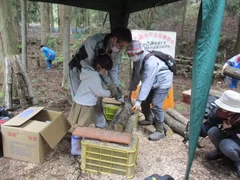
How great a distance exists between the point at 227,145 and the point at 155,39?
2998 mm

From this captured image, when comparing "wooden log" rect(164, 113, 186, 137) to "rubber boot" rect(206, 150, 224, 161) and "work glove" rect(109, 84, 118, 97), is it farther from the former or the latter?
"work glove" rect(109, 84, 118, 97)

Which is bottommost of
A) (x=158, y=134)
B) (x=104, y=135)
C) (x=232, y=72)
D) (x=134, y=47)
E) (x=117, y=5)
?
(x=158, y=134)

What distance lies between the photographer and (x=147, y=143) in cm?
300

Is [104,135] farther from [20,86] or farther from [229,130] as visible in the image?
[20,86]

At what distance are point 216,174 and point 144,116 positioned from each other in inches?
64.8

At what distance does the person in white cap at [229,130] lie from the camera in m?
2.11

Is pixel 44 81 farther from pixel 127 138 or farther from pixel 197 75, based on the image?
pixel 197 75

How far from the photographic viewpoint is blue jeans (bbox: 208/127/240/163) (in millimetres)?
2273

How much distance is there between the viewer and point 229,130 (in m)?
2.40

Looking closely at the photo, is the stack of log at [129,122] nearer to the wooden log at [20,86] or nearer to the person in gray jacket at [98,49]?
the person in gray jacket at [98,49]

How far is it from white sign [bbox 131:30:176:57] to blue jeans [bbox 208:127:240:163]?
263 cm

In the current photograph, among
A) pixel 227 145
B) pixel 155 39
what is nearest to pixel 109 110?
pixel 227 145

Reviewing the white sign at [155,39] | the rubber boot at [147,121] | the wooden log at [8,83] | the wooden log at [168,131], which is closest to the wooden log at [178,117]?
the wooden log at [168,131]

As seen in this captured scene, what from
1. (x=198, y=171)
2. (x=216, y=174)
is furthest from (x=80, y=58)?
(x=216, y=174)
